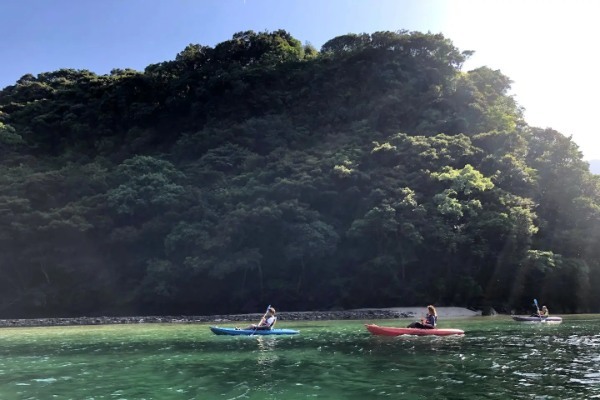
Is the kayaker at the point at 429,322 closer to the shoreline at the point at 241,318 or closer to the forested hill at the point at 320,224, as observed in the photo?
the shoreline at the point at 241,318

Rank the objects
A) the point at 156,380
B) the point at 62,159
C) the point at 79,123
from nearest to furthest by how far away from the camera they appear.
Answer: the point at 156,380
the point at 62,159
the point at 79,123

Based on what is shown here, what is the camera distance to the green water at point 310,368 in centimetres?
953

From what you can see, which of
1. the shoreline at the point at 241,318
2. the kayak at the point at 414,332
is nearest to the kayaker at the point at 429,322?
the kayak at the point at 414,332

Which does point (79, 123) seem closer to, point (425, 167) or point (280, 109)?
point (280, 109)

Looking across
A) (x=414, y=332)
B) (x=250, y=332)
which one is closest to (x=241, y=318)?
(x=250, y=332)

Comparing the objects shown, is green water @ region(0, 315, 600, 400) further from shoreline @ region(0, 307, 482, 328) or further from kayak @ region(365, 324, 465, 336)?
shoreline @ region(0, 307, 482, 328)

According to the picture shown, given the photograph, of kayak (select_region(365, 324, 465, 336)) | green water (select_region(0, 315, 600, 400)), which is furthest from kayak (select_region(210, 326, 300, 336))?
kayak (select_region(365, 324, 465, 336))

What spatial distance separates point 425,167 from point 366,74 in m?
20.1

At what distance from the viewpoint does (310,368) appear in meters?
12.6

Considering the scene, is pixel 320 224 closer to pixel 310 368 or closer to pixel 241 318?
pixel 241 318

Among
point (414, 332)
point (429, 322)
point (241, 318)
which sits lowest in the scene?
point (241, 318)

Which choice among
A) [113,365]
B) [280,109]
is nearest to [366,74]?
[280,109]

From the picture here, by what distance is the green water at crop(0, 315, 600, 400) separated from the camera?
31.3ft

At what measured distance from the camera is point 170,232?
131 feet
